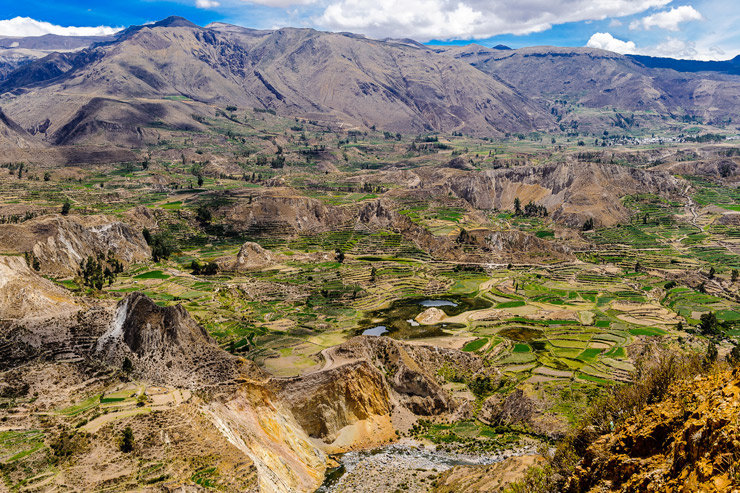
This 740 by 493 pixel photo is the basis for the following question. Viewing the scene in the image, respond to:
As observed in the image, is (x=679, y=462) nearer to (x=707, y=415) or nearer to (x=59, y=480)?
(x=707, y=415)

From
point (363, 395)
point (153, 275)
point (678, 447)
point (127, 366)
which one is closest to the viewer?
point (678, 447)

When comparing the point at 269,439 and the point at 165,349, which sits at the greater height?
the point at 165,349

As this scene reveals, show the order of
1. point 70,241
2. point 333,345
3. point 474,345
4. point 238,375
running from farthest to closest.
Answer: point 70,241 → point 474,345 → point 333,345 → point 238,375

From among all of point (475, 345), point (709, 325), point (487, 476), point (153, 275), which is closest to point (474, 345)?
point (475, 345)

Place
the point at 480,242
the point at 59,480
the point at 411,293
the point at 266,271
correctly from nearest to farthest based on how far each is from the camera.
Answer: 1. the point at 59,480
2. the point at 411,293
3. the point at 266,271
4. the point at 480,242

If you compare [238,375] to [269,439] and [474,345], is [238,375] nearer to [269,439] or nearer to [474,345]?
[269,439]

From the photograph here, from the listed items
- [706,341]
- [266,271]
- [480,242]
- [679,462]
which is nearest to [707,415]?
[679,462]

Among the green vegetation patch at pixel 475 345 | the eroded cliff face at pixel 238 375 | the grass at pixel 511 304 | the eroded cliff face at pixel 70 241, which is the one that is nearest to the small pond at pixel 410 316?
the grass at pixel 511 304

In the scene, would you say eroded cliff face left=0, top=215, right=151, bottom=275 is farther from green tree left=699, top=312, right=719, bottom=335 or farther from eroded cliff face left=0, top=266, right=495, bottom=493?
green tree left=699, top=312, right=719, bottom=335
